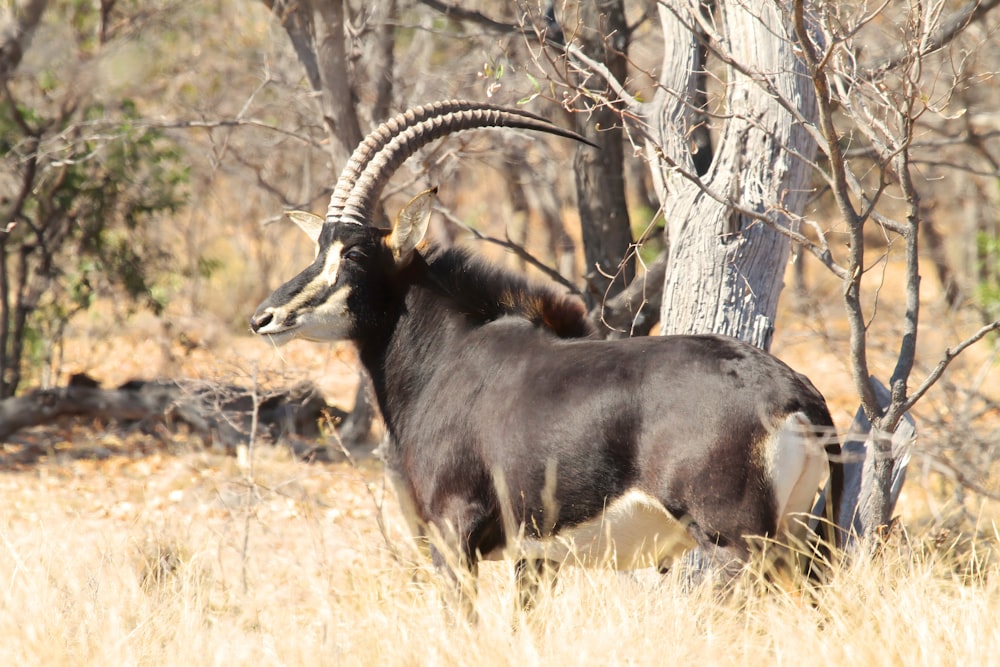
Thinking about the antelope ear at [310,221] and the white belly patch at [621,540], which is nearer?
the white belly patch at [621,540]

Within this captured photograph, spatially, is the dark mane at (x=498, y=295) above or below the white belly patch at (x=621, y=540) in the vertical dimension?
above

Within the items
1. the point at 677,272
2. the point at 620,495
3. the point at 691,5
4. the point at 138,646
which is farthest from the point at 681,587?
the point at 691,5

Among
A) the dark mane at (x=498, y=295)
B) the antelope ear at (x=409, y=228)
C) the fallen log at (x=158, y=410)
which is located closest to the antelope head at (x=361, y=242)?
the antelope ear at (x=409, y=228)

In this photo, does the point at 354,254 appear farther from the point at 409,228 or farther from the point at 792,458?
the point at 792,458

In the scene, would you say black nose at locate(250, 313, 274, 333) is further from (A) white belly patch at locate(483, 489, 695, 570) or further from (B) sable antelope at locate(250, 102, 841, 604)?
(A) white belly patch at locate(483, 489, 695, 570)

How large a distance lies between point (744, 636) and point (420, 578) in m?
1.76

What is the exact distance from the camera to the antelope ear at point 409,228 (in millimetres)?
4613

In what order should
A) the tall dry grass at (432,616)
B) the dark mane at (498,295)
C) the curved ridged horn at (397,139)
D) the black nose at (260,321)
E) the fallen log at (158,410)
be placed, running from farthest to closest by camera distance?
the fallen log at (158,410), the curved ridged horn at (397,139), the dark mane at (498,295), the black nose at (260,321), the tall dry grass at (432,616)

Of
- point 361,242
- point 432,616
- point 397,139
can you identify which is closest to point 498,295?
point 361,242

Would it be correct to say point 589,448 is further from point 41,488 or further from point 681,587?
point 41,488

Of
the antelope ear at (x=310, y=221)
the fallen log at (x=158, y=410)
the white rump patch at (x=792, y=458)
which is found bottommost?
the fallen log at (x=158, y=410)

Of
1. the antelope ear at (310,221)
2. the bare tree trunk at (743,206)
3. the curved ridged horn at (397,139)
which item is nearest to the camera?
the curved ridged horn at (397,139)

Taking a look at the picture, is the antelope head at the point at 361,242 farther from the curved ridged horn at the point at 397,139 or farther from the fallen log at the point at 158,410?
the fallen log at the point at 158,410

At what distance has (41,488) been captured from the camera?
7.60m
